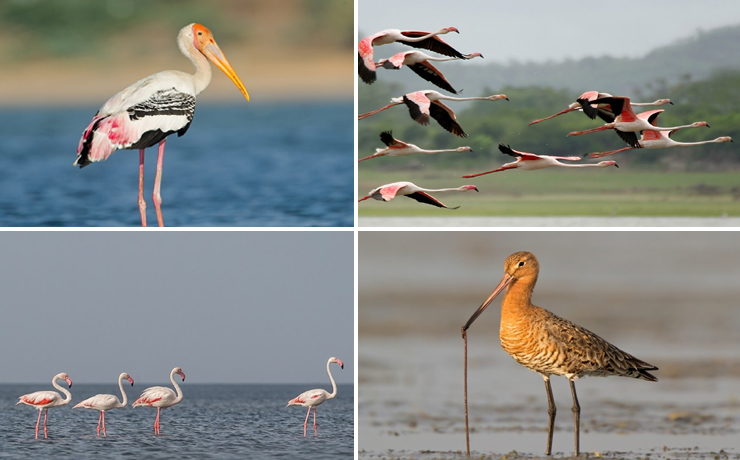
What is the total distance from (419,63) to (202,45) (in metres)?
0.98

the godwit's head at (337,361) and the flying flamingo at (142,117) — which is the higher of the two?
the flying flamingo at (142,117)

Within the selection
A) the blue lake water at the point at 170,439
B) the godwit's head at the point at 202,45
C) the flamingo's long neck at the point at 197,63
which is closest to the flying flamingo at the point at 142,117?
the flamingo's long neck at the point at 197,63

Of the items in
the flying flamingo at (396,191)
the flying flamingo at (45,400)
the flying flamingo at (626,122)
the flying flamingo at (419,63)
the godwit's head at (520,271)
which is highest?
the flying flamingo at (419,63)

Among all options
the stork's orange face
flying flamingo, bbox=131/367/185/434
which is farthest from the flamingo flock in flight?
flying flamingo, bbox=131/367/185/434

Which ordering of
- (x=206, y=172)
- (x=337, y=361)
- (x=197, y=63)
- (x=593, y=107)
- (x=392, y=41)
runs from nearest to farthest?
1. (x=593, y=107)
2. (x=392, y=41)
3. (x=197, y=63)
4. (x=337, y=361)
5. (x=206, y=172)

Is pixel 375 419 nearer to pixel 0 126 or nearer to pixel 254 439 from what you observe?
pixel 254 439

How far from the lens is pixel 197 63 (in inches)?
158

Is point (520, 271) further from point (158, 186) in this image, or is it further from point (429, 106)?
point (158, 186)

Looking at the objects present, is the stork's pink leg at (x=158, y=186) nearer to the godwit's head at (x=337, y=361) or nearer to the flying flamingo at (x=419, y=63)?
the flying flamingo at (x=419, y=63)

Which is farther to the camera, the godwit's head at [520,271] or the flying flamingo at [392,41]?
the godwit's head at [520,271]

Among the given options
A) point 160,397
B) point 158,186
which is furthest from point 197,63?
point 160,397

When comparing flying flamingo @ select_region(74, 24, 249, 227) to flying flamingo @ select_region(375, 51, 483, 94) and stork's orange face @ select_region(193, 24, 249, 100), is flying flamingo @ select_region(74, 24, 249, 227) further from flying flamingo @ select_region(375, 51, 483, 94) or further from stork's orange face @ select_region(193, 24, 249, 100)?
flying flamingo @ select_region(375, 51, 483, 94)

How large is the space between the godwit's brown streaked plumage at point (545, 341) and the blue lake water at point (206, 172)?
99.1 inches

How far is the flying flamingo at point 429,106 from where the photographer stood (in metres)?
3.51
